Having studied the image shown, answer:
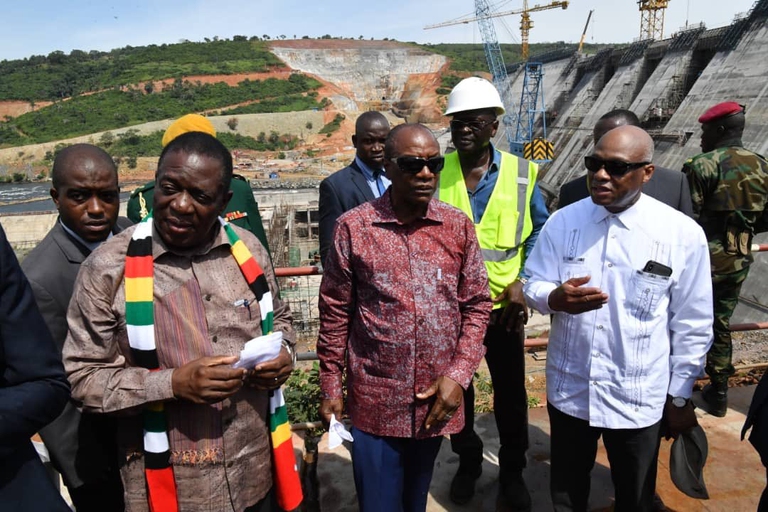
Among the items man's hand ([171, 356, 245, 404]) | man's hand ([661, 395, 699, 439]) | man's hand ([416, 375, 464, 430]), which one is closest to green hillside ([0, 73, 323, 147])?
man's hand ([171, 356, 245, 404])

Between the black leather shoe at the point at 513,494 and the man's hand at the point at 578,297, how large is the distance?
3.96 feet

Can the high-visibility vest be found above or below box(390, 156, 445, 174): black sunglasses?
below

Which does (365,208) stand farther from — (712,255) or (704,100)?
(704,100)

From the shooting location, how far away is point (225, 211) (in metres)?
3.01

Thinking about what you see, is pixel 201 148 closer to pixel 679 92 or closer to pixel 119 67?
pixel 679 92

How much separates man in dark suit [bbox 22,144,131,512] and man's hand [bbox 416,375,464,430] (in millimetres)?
1297

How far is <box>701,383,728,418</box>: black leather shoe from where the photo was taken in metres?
3.53

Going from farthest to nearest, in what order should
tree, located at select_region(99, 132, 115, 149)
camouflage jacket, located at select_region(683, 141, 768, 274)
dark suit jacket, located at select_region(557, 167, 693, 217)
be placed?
tree, located at select_region(99, 132, 115, 149), camouflage jacket, located at select_region(683, 141, 768, 274), dark suit jacket, located at select_region(557, 167, 693, 217)

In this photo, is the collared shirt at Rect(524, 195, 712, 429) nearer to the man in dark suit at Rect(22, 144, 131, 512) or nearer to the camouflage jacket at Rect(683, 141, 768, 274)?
the camouflage jacket at Rect(683, 141, 768, 274)

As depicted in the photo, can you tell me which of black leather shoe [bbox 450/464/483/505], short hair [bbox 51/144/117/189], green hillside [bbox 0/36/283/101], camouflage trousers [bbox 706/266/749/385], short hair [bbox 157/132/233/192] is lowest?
black leather shoe [bbox 450/464/483/505]

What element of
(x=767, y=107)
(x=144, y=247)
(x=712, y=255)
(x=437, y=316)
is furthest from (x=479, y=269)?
(x=767, y=107)

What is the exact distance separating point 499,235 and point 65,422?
83.4 inches

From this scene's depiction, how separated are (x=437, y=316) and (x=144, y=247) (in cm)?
111

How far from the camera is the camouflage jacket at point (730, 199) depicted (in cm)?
350
